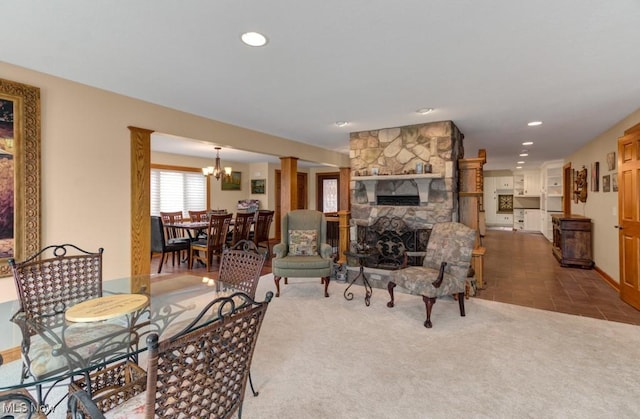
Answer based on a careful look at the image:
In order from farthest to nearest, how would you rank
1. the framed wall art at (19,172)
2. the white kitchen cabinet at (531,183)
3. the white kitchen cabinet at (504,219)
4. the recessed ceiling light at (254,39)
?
the white kitchen cabinet at (504,219) → the white kitchen cabinet at (531,183) → the framed wall art at (19,172) → the recessed ceiling light at (254,39)

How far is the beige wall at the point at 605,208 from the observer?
437 centimetres

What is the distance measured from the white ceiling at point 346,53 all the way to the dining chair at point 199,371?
1.67 meters

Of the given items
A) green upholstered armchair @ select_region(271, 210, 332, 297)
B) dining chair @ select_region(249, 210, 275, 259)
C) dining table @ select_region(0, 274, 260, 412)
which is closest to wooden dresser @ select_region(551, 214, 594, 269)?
green upholstered armchair @ select_region(271, 210, 332, 297)

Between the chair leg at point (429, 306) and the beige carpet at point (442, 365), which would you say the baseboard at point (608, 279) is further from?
the chair leg at point (429, 306)

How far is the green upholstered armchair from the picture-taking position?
12.8 ft

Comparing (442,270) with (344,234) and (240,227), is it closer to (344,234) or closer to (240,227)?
(344,234)

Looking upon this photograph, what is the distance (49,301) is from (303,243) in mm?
2737

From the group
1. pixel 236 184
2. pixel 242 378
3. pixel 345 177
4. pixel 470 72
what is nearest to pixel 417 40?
pixel 470 72

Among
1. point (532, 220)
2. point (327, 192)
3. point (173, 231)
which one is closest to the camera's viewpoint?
point (173, 231)

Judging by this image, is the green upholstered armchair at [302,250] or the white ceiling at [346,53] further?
the green upholstered armchair at [302,250]

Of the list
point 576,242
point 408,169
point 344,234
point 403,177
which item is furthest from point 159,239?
point 576,242

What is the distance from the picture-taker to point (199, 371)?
1024 millimetres

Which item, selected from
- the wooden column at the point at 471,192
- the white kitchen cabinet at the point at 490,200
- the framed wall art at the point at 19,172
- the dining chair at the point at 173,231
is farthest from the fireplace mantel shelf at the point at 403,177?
the white kitchen cabinet at the point at 490,200

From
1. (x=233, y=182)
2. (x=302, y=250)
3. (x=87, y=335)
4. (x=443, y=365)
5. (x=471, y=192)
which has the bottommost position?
(x=443, y=365)
